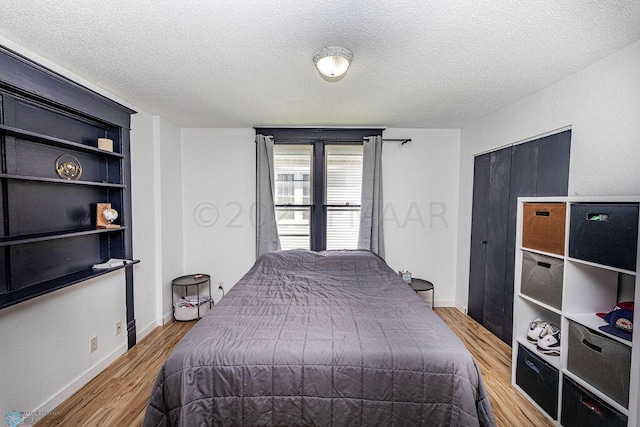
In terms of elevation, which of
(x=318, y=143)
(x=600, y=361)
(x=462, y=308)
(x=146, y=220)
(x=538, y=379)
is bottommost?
(x=462, y=308)

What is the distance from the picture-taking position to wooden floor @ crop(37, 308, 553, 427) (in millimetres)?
1706

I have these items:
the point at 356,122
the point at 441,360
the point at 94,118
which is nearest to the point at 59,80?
the point at 94,118

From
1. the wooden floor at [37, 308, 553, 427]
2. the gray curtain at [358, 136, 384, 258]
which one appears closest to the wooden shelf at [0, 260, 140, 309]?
the wooden floor at [37, 308, 553, 427]

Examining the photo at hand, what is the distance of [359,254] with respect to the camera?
297 centimetres

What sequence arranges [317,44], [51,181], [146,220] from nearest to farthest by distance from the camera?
[317,44] < [51,181] < [146,220]

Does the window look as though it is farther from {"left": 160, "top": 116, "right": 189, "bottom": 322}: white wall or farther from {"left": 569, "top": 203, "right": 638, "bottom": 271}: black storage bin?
{"left": 569, "top": 203, "right": 638, "bottom": 271}: black storage bin

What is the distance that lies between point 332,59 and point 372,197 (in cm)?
191

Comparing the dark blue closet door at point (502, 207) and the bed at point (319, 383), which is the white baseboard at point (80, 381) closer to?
the bed at point (319, 383)

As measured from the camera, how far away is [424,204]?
135 inches

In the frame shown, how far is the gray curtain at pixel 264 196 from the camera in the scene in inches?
128

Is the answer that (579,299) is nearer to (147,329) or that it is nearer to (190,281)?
(190,281)

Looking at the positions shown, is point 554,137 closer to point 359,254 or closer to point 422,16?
point 422,16

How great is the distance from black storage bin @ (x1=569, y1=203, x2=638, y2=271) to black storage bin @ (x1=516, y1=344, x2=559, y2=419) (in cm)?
79

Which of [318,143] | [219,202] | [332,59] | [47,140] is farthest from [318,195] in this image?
[47,140]
